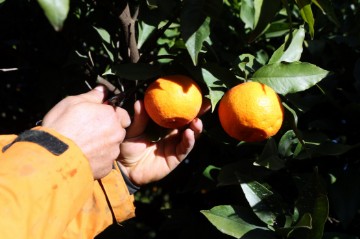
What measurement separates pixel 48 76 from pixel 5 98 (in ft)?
1.22

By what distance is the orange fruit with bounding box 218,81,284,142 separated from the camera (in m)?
0.97

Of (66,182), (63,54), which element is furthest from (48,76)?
(66,182)

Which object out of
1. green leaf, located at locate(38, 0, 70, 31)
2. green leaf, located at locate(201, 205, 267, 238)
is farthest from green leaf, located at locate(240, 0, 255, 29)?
green leaf, located at locate(38, 0, 70, 31)

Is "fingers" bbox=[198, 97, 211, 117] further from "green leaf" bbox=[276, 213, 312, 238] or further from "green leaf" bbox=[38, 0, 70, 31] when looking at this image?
"green leaf" bbox=[38, 0, 70, 31]

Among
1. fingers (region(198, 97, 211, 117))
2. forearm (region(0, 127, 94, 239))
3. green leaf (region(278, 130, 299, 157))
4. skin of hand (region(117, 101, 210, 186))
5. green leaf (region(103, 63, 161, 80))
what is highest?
green leaf (region(103, 63, 161, 80))

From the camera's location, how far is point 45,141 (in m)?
0.91

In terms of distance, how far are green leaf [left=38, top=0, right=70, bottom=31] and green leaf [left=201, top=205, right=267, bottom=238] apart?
21.0 inches

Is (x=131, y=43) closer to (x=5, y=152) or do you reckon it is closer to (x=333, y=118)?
(x=5, y=152)

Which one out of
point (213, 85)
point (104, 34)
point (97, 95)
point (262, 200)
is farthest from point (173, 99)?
point (104, 34)

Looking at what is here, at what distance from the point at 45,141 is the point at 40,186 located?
96 millimetres

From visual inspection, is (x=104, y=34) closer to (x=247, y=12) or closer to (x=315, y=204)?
(x=247, y=12)

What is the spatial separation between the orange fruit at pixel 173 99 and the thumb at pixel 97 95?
11cm

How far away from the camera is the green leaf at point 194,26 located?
2.97 feet

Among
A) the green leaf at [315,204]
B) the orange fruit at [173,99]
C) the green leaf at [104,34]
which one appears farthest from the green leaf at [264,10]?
the green leaf at [104,34]
